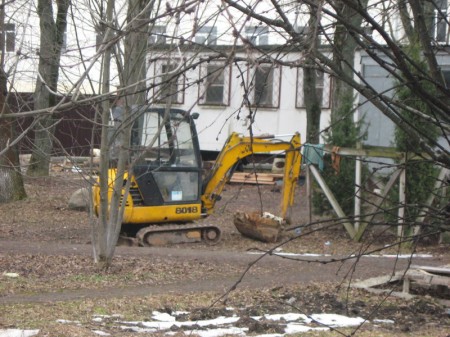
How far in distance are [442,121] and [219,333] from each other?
4098 millimetres

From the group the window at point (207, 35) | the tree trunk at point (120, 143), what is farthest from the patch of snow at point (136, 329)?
the window at point (207, 35)

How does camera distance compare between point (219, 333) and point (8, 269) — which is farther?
point (8, 269)

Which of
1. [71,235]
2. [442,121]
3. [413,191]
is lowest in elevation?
[71,235]

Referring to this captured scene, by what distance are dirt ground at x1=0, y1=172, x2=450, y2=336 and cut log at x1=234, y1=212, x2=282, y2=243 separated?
20 centimetres

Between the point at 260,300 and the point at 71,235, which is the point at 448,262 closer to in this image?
the point at 260,300

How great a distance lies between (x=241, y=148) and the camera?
1569 cm

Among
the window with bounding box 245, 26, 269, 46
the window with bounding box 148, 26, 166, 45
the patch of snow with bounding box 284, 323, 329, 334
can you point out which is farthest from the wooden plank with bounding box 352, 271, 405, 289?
the window with bounding box 245, 26, 269, 46

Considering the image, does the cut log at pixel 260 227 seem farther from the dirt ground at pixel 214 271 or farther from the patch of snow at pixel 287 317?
the patch of snow at pixel 287 317

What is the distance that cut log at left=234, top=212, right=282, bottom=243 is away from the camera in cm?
1549

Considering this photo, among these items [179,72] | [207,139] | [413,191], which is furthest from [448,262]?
[207,139]

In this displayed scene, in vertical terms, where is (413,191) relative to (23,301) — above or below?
above

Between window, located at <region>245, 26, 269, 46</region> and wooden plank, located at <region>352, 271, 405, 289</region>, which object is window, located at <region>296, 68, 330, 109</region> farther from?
window, located at <region>245, 26, 269, 46</region>

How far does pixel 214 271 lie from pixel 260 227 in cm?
412

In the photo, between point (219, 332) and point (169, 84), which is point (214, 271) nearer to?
point (219, 332)
